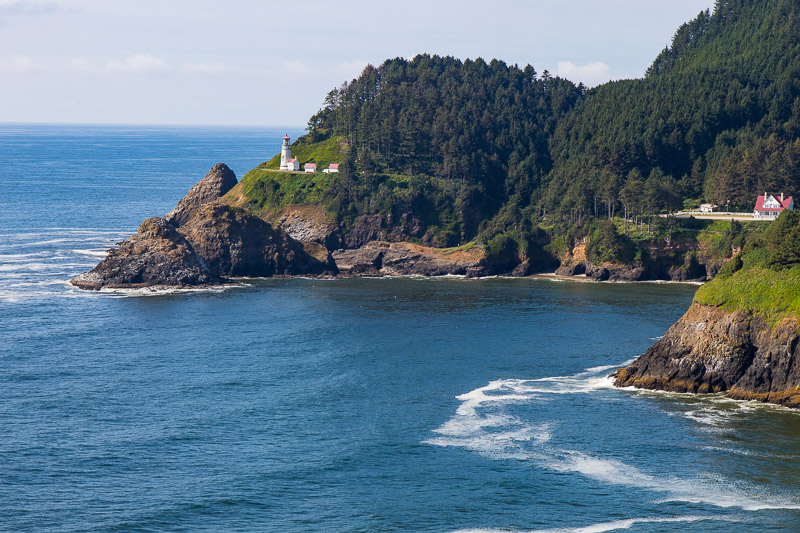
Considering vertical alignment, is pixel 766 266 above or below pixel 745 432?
above

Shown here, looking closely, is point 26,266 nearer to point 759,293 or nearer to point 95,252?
point 95,252

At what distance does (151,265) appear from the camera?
144 meters

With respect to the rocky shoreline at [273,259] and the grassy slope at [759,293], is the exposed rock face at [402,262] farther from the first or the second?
the grassy slope at [759,293]

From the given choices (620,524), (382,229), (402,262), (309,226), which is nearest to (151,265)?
(309,226)

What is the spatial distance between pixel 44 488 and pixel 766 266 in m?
72.8

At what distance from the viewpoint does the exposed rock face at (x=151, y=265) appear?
142 m

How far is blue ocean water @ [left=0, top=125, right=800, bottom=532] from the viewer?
62.0 m

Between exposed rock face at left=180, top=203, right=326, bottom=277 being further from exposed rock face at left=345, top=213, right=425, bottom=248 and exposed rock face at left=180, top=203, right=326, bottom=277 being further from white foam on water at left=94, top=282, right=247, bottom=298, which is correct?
exposed rock face at left=345, top=213, right=425, bottom=248

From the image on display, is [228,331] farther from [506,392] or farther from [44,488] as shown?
[44,488]

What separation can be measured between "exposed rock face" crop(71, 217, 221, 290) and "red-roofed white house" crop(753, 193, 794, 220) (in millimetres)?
96655

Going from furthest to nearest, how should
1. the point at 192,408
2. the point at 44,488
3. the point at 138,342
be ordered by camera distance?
the point at 138,342 → the point at 192,408 → the point at 44,488

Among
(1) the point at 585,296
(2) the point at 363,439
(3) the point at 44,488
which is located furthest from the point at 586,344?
(3) the point at 44,488

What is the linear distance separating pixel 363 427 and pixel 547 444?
16.1 metres

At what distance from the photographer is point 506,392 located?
88.6m
